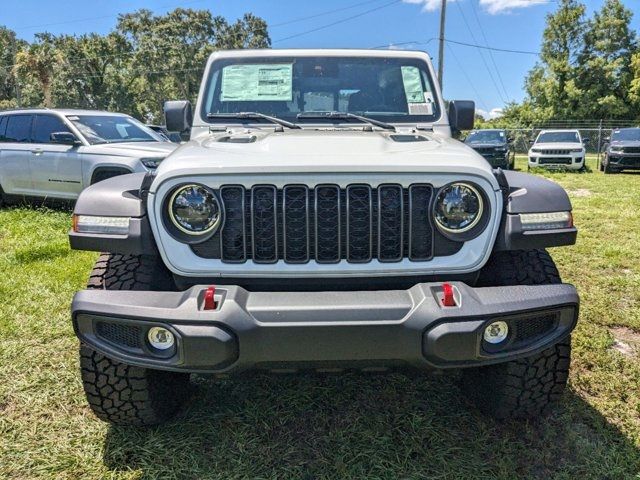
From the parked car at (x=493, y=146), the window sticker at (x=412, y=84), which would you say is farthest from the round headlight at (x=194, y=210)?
the parked car at (x=493, y=146)

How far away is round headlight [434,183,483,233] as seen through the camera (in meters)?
2.10

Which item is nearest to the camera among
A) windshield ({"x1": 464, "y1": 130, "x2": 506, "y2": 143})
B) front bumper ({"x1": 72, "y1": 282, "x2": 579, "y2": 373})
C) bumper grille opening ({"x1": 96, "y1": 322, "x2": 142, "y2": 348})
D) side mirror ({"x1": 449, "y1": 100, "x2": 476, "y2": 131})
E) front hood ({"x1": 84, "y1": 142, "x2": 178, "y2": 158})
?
front bumper ({"x1": 72, "y1": 282, "x2": 579, "y2": 373})

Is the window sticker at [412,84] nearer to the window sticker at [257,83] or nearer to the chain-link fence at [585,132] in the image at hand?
the window sticker at [257,83]

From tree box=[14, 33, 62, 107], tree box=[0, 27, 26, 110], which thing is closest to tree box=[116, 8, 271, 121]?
tree box=[14, 33, 62, 107]

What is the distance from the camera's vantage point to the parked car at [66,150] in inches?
278

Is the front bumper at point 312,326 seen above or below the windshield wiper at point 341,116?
below

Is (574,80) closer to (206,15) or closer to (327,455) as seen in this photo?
(206,15)

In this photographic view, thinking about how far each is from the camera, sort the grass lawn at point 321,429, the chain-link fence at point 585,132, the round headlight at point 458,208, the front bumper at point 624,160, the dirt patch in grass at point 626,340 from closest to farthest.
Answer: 1. the round headlight at point 458,208
2. the grass lawn at point 321,429
3. the dirt patch in grass at point 626,340
4. the front bumper at point 624,160
5. the chain-link fence at point 585,132

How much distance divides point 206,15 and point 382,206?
5009 centimetres

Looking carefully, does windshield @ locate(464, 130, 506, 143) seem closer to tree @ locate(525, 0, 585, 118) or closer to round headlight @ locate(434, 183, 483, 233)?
round headlight @ locate(434, 183, 483, 233)

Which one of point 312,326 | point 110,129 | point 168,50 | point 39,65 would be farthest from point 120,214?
point 168,50

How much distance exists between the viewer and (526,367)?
7.63 feet

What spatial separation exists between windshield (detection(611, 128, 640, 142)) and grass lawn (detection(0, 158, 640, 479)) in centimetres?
1463

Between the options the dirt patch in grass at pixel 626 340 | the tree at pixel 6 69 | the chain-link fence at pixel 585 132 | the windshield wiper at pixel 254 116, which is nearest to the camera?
the windshield wiper at pixel 254 116
